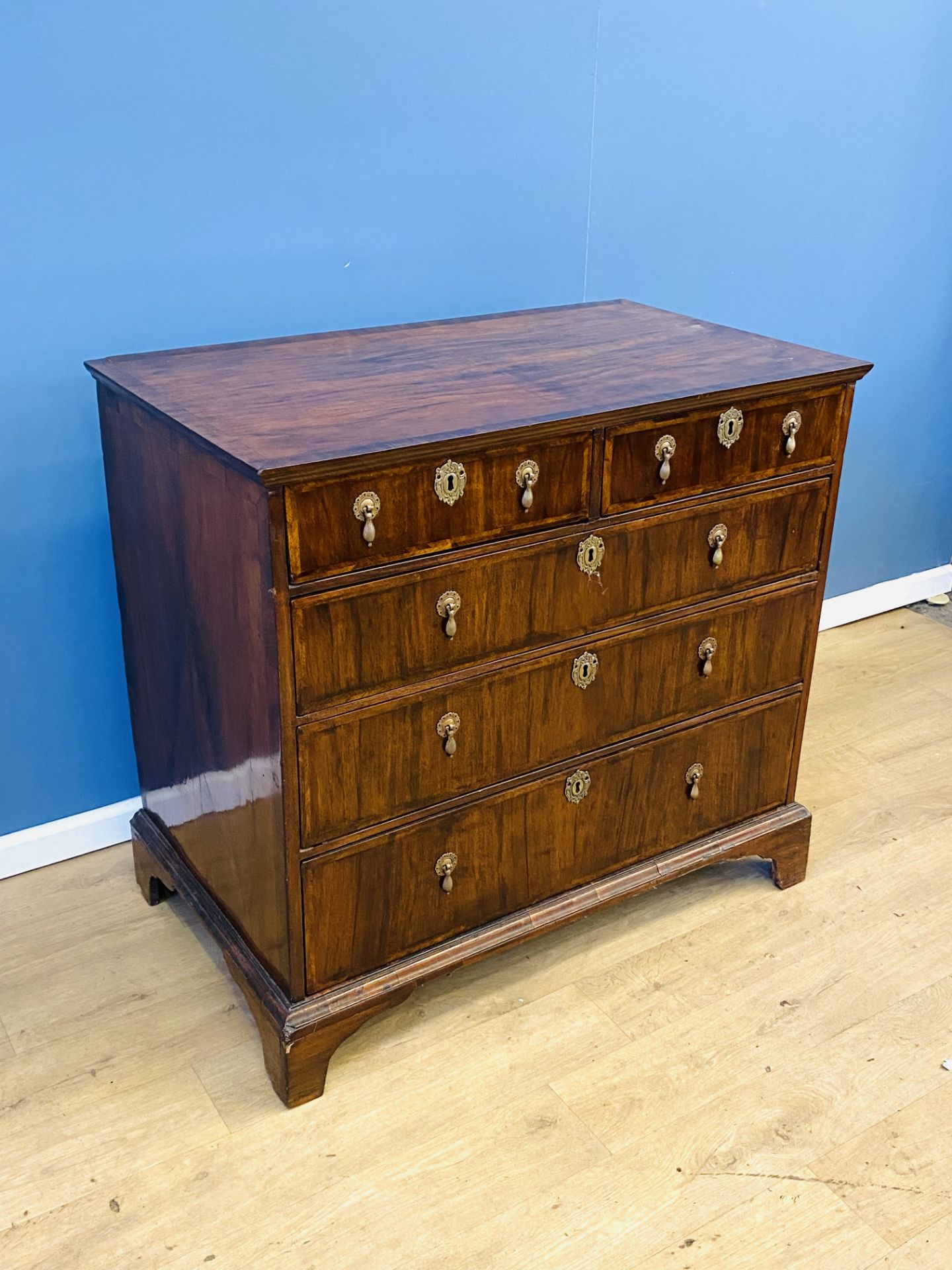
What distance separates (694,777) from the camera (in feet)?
6.65

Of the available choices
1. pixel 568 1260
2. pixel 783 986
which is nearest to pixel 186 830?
pixel 568 1260

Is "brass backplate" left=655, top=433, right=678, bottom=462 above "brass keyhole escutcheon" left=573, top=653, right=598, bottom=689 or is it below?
A: above

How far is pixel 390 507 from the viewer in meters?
1.50

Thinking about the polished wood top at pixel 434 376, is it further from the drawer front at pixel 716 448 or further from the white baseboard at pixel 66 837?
the white baseboard at pixel 66 837

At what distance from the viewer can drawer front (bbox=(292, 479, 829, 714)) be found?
60.7 inches

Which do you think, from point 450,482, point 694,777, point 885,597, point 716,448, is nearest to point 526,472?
point 450,482

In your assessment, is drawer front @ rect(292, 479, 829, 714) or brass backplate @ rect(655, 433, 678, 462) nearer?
drawer front @ rect(292, 479, 829, 714)

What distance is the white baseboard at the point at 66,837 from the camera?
218 cm

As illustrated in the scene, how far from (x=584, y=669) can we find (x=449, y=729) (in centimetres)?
23

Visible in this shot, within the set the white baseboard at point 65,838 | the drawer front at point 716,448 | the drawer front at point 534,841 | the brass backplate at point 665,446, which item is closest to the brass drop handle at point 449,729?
the drawer front at point 534,841

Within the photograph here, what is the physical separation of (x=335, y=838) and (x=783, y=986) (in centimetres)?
81

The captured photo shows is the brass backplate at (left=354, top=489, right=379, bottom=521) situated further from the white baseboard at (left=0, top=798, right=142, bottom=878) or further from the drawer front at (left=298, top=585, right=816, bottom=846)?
the white baseboard at (left=0, top=798, right=142, bottom=878)

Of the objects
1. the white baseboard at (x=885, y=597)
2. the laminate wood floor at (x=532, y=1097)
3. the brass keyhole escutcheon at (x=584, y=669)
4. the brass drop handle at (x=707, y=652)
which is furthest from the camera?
the white baseboard at (x=885, y=597)

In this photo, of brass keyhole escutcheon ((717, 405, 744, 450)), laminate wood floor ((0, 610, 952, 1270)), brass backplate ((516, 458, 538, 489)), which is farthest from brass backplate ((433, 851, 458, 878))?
brass keyhole escutcheon ((717, 405, 744, 450))
